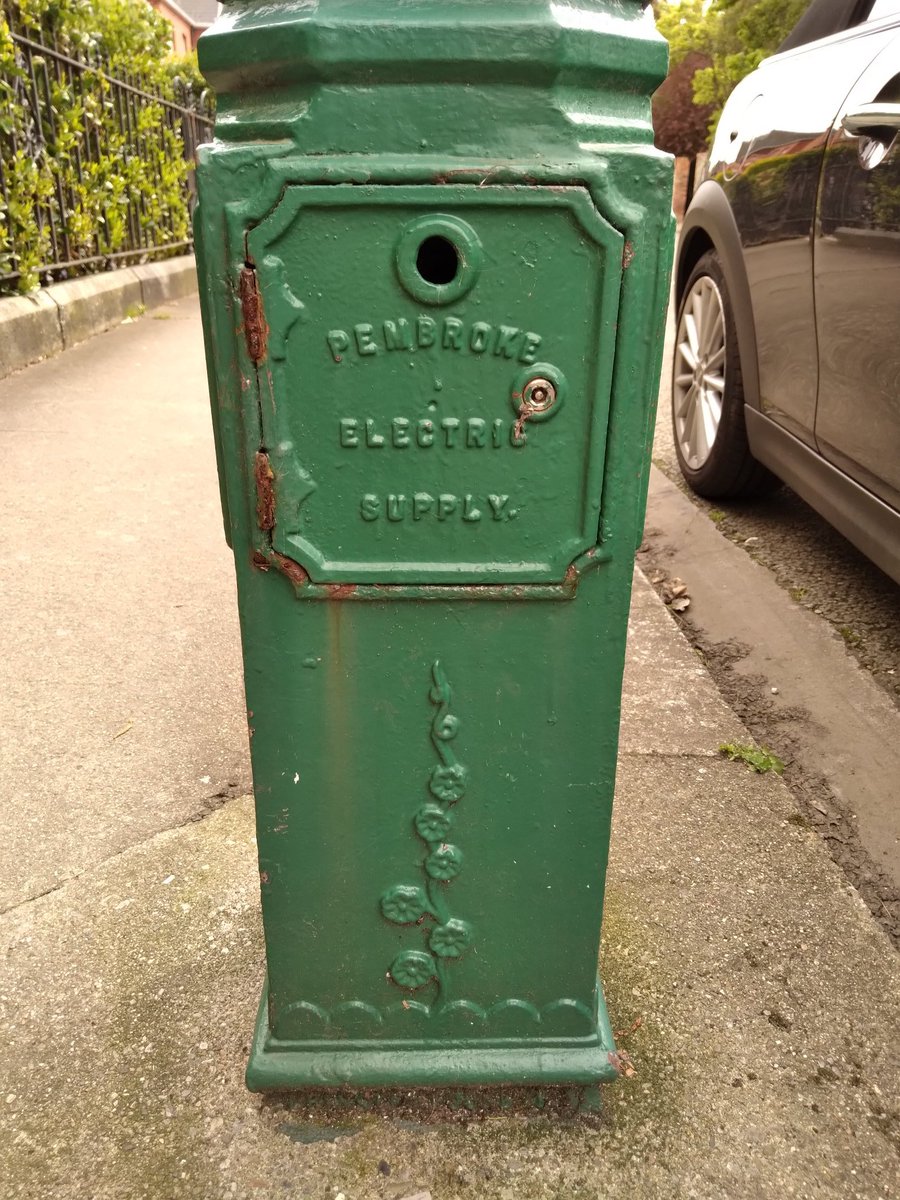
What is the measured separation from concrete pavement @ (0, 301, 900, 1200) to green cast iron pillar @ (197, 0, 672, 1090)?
120 millimetres

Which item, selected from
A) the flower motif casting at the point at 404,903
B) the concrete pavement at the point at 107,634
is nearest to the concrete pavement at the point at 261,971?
the concrete pavement at the point at 107,634

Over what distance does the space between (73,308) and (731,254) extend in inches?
171

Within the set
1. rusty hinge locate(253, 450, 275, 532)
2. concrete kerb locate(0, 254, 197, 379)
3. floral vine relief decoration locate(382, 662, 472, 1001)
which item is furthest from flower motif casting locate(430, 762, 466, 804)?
concrete kerb locate(0, 254, 197, 379)

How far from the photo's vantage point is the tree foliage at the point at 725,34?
36.4 ft

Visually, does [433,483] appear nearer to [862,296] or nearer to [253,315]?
[253,315]

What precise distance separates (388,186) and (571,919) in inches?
41.5

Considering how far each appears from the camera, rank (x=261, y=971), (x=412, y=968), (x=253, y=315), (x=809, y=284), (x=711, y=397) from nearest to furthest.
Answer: (x=253, y=315) → (x=412, y=968) → (x=261, y=971) → (x=809, y=284) → (x=711, y=397)

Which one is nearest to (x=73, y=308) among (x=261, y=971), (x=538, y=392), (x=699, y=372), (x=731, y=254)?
(x=699, y=372)

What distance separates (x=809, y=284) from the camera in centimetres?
283

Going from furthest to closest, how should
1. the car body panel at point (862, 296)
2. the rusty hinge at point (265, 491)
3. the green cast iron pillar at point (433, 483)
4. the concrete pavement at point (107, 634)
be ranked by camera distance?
the car body panel at point (862, 296)
the concrete pavement at point (107, 634)
the rusty hinge at point (265, 491)
the green cast iron pillar at point (433, 483)

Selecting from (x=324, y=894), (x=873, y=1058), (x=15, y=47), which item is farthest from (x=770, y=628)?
(x=15, y=47)

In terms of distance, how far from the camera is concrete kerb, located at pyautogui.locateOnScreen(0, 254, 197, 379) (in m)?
5.43

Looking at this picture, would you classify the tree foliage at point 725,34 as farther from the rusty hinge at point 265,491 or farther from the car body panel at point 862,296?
the rusty hinge at point 265,491

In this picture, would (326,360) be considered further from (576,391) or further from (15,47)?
(15,47)
